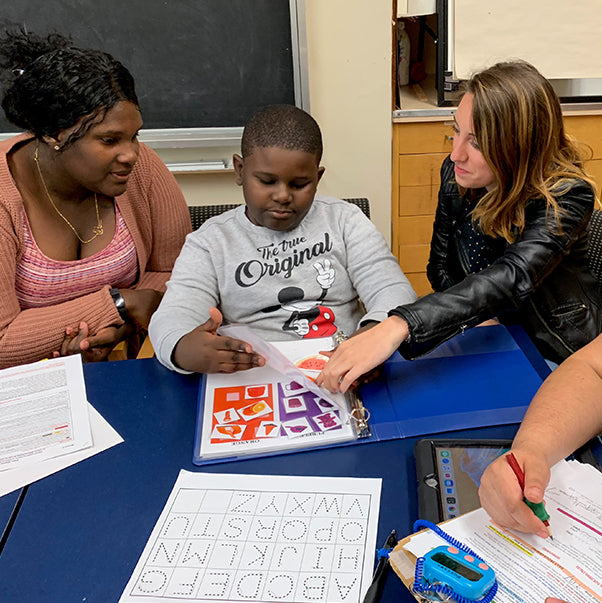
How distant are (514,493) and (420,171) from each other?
213cm

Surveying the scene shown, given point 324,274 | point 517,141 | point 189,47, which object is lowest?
point 324,274

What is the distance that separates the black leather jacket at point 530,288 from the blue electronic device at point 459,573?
0.47 m

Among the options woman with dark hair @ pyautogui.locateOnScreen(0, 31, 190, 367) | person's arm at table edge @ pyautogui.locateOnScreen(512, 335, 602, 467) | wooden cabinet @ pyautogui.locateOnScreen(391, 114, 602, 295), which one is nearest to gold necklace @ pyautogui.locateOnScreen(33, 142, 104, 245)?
woman with dark hair @ pyautogui.locateOnScreen(0, 31, 190, 367)

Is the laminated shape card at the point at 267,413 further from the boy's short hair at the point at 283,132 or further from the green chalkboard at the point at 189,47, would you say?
the green chalkboard at the point at 189,47

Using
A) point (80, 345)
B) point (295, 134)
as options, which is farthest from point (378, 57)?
point (80, 345)

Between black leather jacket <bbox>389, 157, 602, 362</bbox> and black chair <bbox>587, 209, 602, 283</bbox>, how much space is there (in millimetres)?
69

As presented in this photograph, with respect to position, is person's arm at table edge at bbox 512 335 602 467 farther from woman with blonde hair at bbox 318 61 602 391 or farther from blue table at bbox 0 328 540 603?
woman with blonde hair at bbox 318 61 602 391

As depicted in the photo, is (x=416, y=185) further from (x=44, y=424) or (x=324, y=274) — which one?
(x=44, y=424)

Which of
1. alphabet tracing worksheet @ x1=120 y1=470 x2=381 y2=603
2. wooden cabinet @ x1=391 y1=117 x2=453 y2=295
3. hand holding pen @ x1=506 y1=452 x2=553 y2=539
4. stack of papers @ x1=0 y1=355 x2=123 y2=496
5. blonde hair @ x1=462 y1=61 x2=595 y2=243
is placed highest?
blonde hair @ x1=462 y1=61 x2=595 y2=243

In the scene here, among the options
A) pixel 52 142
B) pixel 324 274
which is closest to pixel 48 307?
pixel 52 142

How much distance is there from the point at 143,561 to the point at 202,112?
6.72 ft

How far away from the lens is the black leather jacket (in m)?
1.04

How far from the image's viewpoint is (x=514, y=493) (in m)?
0.63

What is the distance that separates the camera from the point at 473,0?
2320mm
